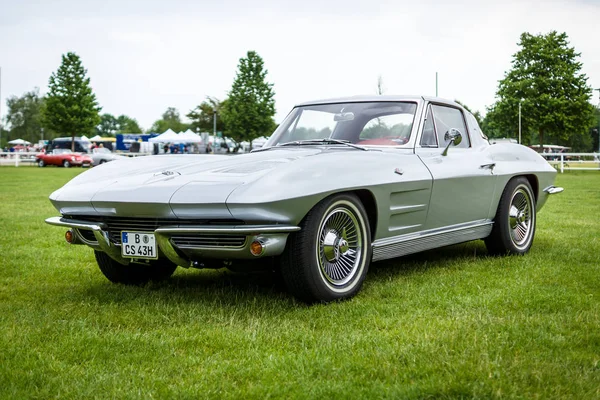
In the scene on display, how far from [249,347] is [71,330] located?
1028 mm

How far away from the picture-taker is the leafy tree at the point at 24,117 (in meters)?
112

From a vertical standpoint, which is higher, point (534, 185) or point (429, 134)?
point (429, 134)

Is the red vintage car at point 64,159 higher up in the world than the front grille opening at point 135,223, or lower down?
higher up

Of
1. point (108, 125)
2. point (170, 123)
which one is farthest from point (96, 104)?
point (108, 125)

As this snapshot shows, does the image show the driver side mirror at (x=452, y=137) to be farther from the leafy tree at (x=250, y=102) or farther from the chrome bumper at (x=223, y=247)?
the leafy tree at (x=250, y=102)

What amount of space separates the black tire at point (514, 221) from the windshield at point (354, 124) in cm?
133

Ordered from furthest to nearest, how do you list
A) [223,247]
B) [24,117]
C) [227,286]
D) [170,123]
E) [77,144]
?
[170,123]
[24,117]
[77,144]
[227,286]
[223,247]

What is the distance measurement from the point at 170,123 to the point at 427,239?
130 m

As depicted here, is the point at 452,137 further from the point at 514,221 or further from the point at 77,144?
the point at 77,144

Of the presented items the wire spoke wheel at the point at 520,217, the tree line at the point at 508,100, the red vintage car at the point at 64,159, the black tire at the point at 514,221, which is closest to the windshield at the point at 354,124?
the black tire at the point at 514,221

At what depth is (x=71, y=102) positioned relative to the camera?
2079 inches

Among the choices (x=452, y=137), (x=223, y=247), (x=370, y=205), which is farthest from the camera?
(x=452, y=137)

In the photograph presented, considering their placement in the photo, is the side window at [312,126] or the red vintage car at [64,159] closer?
the side window at [312,126]

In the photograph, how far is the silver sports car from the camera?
13.2 ft
